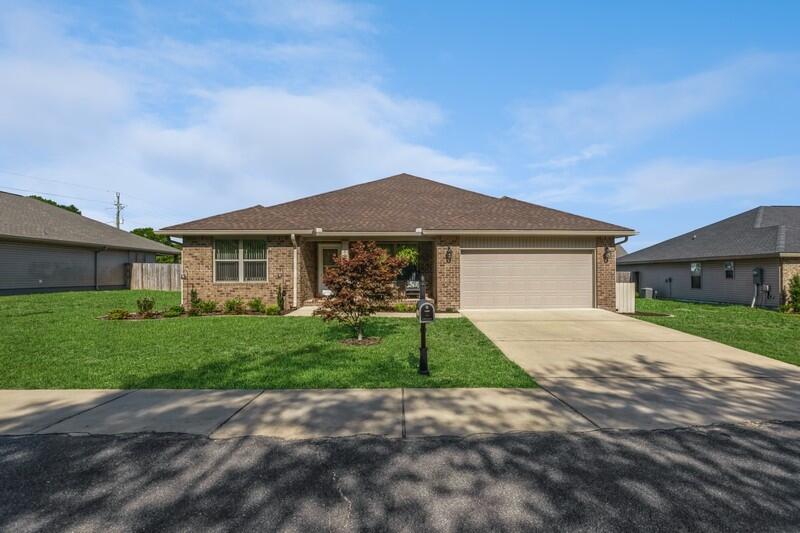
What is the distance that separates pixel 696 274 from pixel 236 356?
22919 mm

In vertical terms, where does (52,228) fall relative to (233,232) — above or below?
above

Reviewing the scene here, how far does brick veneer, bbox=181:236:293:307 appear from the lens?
13.5 metres

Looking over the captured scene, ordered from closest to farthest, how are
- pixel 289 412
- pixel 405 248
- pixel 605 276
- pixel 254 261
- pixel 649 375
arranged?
pixel 289 412
pixel 649 375
pixel 605 276
pixel 254 261
pixel 405 248

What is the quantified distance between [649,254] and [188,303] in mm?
26354

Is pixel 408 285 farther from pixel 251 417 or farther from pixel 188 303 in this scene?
pixel 251 417

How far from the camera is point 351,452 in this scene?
323 cm

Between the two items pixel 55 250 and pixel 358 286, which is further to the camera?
pixel 55 250

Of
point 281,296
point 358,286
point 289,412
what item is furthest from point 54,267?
point 289,412

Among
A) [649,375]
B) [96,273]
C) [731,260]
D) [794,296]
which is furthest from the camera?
[96,273]

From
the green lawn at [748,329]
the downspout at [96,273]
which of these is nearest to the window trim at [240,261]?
the green lawn at [748,329]

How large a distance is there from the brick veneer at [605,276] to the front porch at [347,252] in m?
5.99

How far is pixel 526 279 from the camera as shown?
1338 cm

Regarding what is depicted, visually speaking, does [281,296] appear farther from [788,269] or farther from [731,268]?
[731,268]

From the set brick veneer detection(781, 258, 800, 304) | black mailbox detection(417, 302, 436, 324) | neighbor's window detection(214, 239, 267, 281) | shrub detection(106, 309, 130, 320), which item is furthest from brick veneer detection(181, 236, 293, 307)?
brick veneer detection(781, 258, 800, 304)
